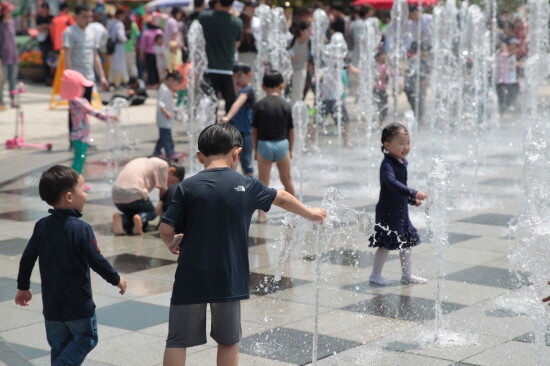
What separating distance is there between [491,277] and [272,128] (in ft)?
8.14

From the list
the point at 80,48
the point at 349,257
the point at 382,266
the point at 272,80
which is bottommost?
the point at 349,257

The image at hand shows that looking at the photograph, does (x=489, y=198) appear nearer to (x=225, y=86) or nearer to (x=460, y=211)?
(x=460, y=211)

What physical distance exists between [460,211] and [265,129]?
2056 millimetres

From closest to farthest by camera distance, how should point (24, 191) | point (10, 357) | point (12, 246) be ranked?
point (10, 357) < point (12, 246) < point (24, 191)

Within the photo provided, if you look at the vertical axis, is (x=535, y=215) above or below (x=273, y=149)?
below

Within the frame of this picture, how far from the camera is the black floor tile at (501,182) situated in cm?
1073

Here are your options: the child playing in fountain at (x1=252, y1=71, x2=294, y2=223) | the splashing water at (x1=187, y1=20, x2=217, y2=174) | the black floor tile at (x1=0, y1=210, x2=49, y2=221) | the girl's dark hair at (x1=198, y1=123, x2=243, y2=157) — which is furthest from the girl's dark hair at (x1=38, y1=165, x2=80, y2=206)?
the splashing water at (x1=187, y1=20, x2=217, y2=174)

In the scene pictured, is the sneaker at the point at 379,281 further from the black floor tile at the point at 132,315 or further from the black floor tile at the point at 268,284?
the black floor tile at the point at 132,315

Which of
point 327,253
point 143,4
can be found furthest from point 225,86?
point 143,4

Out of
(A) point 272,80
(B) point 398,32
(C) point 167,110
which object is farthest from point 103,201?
(B) point 398,32

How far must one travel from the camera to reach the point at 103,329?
5.45 meters

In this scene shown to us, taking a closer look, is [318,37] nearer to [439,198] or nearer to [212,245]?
[439,198]

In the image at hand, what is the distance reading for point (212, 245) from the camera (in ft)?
13.2

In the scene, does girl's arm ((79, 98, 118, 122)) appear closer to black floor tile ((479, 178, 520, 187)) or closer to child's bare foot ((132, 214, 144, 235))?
child's bare foot ((132, 214, 144, 235))
